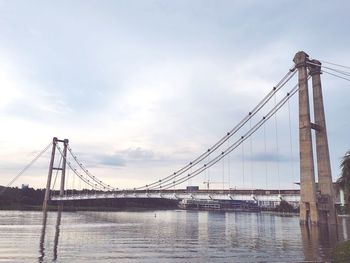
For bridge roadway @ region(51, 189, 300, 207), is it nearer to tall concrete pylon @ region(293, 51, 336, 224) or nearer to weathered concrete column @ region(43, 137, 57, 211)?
tall concrete pylon @ region(293, 51, 336, 224)

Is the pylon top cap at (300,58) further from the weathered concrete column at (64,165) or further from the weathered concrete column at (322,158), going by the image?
the weathered concrete column at (64,165)

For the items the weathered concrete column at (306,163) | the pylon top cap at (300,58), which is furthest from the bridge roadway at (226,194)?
the pylon top cap at (300,58)

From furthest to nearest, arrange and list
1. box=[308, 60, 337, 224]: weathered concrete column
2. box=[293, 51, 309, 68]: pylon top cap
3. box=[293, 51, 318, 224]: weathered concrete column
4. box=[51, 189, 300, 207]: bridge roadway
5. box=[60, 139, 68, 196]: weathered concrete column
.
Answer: box=[60, 139, 68, 196]: weathered concrete column
box=[51, 189, 300, 207]: bridge roadway
box=[293, 51, 309, 68]: pylon top cap
box=[308, 60, 337, 224]: weathered concrete column
box=[293, 51, 318, 224]: weathered concrete column

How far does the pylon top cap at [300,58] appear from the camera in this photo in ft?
232

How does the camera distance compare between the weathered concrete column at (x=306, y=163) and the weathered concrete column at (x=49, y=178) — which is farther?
the weathered concrete column at (x=49, y=178)

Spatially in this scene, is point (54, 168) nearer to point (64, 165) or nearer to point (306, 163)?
point (64, 165)

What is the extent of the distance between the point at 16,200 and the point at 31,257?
491 ft

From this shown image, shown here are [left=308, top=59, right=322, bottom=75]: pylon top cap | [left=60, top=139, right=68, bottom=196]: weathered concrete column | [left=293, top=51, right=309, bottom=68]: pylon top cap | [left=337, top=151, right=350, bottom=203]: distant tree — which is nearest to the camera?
[left=337, top=151, right=350, bottom=203]: distant tree

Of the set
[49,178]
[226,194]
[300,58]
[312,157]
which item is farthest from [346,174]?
[49,178]

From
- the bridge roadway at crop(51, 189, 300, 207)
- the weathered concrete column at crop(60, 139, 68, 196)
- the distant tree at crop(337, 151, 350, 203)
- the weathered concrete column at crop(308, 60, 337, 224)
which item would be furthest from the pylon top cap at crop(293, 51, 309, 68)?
the weathered concrete column at crop(60, 139, 68, 196)

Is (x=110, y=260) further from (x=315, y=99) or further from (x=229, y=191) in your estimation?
(x=229, y=191)

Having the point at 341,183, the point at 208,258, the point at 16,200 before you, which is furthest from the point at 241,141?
the point at 16,200

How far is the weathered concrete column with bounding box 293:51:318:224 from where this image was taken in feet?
210

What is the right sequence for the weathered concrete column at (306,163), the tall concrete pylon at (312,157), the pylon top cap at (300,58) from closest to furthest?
the weathered concrete column at (306,163)
the tall concrete pylon at (312,157)
the pylon top cap at (300,58)
